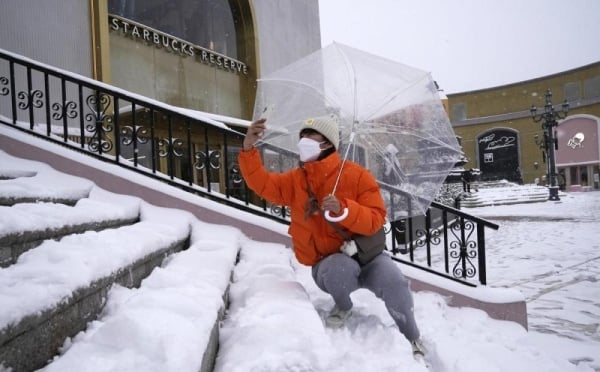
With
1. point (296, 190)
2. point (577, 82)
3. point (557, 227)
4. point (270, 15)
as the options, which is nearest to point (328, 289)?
point (296, 190)

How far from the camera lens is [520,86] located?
40062 millimetres

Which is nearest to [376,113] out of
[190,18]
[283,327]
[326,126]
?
[326,126]

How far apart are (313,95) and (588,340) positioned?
11.8ft

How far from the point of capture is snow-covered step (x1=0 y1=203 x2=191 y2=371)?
1.28 metres

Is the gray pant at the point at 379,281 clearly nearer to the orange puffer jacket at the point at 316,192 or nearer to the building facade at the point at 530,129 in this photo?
the orange puffer jacket at the point at 316,192

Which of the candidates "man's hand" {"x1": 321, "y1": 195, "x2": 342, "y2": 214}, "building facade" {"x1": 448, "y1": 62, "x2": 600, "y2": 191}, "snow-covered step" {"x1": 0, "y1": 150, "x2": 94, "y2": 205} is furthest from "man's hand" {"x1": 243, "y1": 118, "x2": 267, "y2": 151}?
"building facade" {"x1": 448, "y1": 62, "x2": 600, "y2": 191}

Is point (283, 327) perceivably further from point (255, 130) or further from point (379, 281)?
point (255, 130)

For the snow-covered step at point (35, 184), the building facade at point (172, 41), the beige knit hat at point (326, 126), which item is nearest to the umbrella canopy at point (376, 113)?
the beige knit hat at point (326, 126)

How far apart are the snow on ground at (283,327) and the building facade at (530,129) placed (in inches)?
1321

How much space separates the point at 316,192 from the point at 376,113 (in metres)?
0.71

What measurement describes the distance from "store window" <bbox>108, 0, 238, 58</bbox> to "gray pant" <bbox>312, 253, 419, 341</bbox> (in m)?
7.66

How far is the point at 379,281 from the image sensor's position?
2.51 meters

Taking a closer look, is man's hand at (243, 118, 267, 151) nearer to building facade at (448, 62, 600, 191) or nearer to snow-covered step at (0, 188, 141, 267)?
snow-covered step at (0, 188, 141, 267)

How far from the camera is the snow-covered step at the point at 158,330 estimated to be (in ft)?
4.31
